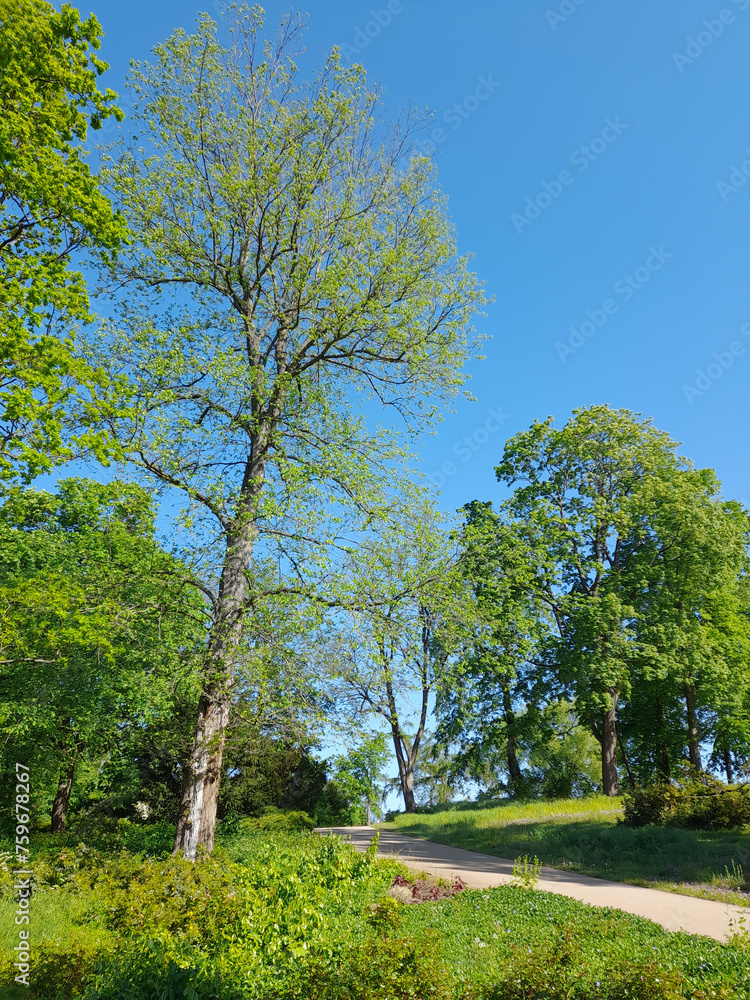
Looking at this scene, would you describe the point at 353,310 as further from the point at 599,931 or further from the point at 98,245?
the point at 599,931

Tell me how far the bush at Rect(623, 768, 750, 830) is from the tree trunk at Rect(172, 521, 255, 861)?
10851mm

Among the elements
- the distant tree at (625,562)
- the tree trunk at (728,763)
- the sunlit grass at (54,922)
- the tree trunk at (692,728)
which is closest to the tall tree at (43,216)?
the sunlit grass at (54,922)

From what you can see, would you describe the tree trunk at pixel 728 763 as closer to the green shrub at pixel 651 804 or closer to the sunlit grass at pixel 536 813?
the sunlit grass at pixel 536 813

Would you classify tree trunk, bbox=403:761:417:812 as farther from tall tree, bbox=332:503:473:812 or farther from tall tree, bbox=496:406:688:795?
tall tree, bbox=332:503:473:812

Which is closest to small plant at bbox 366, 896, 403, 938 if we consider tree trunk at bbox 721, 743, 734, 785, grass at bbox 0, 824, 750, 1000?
grass at bbox 0, 824, 750, 1000

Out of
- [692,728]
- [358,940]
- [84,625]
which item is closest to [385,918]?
[358,940]

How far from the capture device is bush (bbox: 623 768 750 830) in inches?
513

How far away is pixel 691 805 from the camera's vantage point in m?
13.9

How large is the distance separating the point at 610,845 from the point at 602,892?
4475mm

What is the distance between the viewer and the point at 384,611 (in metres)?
9.92

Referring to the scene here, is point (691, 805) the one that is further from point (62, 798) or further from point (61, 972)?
point (62, 798)

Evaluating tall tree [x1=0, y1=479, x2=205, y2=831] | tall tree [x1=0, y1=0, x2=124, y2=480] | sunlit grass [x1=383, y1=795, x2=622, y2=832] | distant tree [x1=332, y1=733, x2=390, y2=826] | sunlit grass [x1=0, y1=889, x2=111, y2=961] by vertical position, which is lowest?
sunlit grass [x1=383, y1=795, x2=622, y2=832]

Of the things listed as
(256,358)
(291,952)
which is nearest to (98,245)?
(256,358)

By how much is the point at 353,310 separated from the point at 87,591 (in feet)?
23.0
